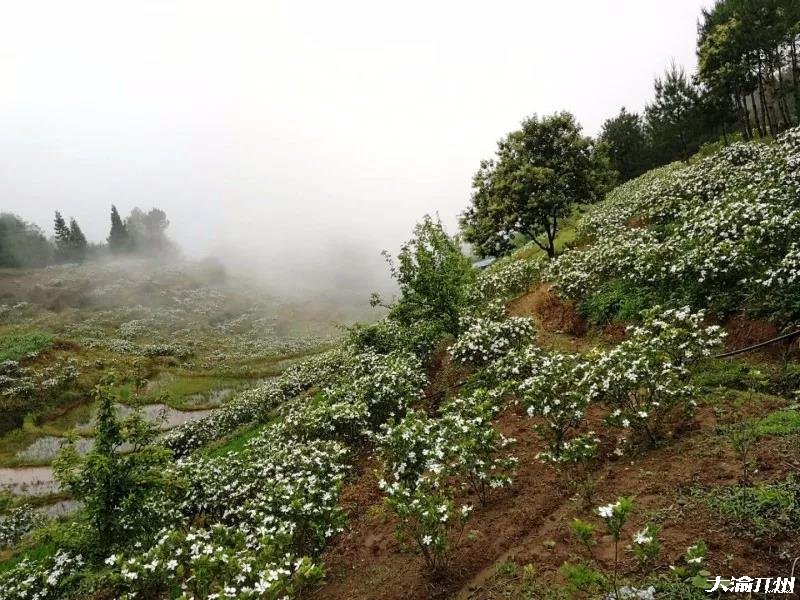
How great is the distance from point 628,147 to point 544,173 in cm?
3850

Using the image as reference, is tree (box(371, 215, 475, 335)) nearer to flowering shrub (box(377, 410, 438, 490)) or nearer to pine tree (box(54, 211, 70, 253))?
flowering shrub (box(377, 410, 438, 490))

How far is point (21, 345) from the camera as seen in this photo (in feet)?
182

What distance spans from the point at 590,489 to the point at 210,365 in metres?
60.0

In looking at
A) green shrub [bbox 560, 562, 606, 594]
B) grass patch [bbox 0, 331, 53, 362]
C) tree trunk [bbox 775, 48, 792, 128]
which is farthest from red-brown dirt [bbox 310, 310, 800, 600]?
grass patch [bbox 0, 331, 53, 362]

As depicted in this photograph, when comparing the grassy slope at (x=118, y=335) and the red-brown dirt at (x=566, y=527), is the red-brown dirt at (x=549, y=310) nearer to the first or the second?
the red-brown dirt at (x=566, y=527)

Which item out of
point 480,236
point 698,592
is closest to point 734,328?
point 698,592

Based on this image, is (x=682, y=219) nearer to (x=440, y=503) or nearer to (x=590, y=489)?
(x=590, y=489)

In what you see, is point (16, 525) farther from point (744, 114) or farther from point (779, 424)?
point (744, 114)

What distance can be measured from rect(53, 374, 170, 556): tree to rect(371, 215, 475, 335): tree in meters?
11.2

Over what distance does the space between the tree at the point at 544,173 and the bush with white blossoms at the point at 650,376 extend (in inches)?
687

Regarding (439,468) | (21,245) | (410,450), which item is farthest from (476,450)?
(21,245)

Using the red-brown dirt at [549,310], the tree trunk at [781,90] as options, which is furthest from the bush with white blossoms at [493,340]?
the tree trunk at [781,90]

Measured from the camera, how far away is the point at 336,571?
880 centimetres

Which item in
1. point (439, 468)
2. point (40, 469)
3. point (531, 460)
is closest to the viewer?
point (439, 468)
